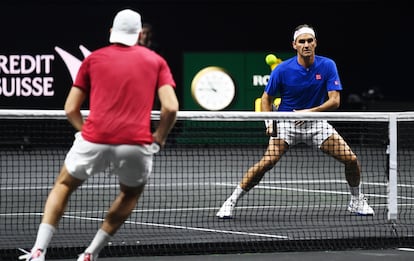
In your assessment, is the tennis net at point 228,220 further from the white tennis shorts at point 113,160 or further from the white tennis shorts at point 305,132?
the white tennis shorts at point 113,160

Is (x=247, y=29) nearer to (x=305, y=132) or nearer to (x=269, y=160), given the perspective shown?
(x=305, y=132)

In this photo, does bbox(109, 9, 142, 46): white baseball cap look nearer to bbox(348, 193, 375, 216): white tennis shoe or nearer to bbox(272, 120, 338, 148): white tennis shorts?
bbox(272, 120, 338, 148): white tennis shorts

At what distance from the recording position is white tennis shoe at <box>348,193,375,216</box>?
10.5 meters

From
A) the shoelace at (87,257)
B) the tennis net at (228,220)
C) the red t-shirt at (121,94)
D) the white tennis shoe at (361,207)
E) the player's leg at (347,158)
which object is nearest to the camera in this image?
the red t-shirt at (121,94)

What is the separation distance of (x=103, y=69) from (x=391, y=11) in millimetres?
20186

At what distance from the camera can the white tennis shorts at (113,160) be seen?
6711 mm

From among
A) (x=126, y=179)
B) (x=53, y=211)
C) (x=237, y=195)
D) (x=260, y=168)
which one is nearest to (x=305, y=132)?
(x=260, y=168)

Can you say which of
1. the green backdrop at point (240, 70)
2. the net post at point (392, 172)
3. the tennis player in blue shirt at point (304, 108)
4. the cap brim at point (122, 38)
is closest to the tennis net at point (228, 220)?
the net post at point (392, 172)

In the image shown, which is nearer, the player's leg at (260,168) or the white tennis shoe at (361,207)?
the player's leg at (260,168)

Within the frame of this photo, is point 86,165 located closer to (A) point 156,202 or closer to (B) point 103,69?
(B) point 103,69

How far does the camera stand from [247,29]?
25.3 metres

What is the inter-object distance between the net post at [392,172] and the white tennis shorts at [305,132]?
3.24 feet

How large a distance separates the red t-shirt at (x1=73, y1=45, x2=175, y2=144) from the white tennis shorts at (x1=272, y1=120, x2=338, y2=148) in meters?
3.63

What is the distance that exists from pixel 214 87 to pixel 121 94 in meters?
18.1
